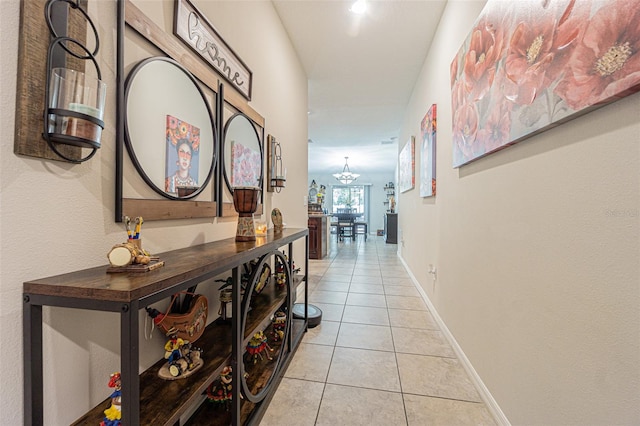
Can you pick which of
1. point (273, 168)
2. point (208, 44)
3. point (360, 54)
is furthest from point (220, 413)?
point (360, 54)

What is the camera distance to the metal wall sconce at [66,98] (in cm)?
71

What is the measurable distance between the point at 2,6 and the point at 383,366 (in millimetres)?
2264

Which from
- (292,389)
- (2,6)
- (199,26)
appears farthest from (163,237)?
(292,389)

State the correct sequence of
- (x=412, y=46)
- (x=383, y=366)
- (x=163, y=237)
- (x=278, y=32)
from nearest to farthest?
(x=163, y=237) < (x=383, y=366) < (x=278, y=32) < (x=412, y=46)

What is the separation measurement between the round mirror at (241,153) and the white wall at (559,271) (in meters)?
1.42

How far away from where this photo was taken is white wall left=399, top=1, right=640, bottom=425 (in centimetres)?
72

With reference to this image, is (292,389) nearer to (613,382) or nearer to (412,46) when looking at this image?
(613,382)

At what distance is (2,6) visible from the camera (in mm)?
645

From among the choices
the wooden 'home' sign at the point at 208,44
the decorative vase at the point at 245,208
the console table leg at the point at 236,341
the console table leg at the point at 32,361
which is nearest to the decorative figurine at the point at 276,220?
the decorative vase at the point at 245,208

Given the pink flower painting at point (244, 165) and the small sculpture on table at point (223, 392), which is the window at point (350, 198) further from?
the small sculpture on table at point (223, 392)

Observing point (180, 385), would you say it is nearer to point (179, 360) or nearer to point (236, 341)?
point (179, 360)

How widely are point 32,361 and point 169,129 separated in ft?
2.88

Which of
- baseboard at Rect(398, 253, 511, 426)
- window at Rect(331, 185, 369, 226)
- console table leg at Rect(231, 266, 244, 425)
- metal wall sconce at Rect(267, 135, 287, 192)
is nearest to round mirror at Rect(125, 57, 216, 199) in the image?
console table leg at Rect(231, 266, 244, 425)

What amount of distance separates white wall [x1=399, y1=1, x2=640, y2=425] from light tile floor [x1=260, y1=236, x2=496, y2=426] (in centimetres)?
23
